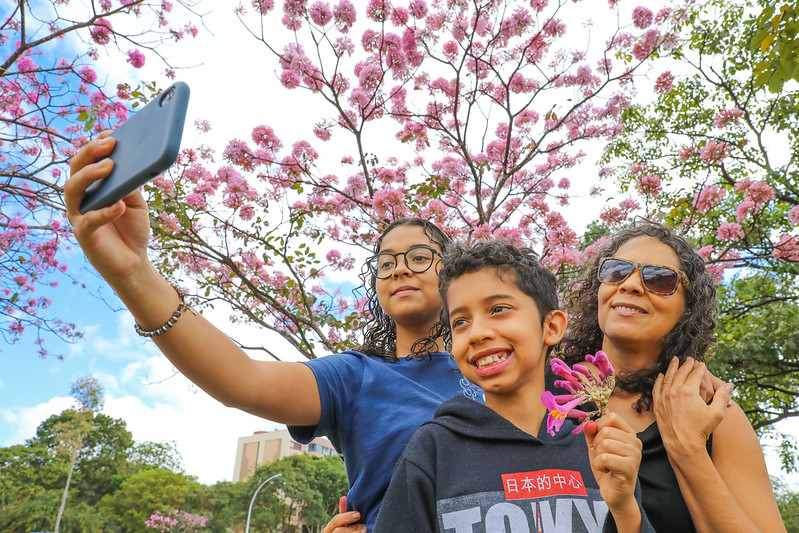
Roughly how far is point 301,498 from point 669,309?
40.2 meters

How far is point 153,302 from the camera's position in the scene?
4.00 feet

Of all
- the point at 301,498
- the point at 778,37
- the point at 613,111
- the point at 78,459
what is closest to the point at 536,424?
the point at 778,37

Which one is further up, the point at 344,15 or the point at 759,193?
the point at 344,15

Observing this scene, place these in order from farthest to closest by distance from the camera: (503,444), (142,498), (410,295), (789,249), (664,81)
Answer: (142,498)
(664,81)
(789,249)
(410,295)
(503,444)

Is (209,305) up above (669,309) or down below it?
above

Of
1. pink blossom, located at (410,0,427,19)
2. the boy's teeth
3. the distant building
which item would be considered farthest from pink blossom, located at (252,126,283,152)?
the distant building

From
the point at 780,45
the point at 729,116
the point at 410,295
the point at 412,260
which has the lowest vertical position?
the point at 410,295

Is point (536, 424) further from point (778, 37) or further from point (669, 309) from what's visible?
point (778, 37)

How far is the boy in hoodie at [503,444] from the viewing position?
1248 millimetres

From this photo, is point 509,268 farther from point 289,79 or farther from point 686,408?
point 289,79

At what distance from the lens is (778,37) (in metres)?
3.19

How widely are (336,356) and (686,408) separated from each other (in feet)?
3.40

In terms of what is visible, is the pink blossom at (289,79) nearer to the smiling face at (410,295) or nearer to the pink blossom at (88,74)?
the pink blossom at (88,74)

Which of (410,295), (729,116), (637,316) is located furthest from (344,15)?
(729,116)
